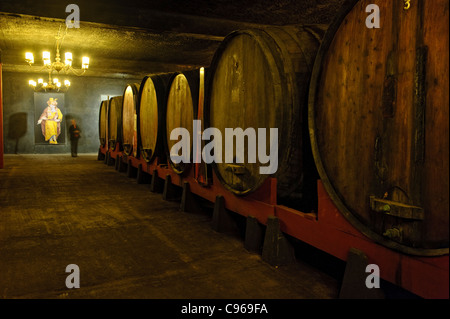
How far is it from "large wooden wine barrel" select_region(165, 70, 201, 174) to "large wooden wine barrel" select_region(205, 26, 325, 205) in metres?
0.69

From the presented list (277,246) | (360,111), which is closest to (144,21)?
(277,246)

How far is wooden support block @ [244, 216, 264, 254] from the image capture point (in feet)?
9.75

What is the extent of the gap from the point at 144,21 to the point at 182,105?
418 centimetres

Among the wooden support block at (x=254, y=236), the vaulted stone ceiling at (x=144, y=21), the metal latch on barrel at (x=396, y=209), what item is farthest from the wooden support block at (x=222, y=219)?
the vaulted stone ceiling at (x=144, y=21)

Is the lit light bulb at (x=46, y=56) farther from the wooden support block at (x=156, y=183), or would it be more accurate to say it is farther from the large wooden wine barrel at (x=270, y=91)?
the large wooden wine barrel at (x=270, y=91)

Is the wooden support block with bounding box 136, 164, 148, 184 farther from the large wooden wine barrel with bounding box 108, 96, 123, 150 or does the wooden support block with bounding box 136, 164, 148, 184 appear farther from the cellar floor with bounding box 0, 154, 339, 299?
the large wooden wine barrel with bounding box 108, 96, 123, 150

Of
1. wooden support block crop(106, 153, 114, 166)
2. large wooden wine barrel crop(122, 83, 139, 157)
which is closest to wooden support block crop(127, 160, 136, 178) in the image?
large wooden wine barrel crop(122, 83, 139, 157)

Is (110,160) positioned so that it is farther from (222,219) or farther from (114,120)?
(222,219)

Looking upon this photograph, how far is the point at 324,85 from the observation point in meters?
2.20

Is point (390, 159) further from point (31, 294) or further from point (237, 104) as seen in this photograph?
point (31, 294)

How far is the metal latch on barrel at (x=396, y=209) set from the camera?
5.38 feet

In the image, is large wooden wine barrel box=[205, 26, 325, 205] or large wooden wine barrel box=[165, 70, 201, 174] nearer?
large wooden wine barrel box=[205, 26, 325, 205]

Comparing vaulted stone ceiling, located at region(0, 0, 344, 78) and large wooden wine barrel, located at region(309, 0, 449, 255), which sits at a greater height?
vaulted stone ceiling, located at region(0, 0, 344, 78)

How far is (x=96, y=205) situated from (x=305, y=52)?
3.44 m
